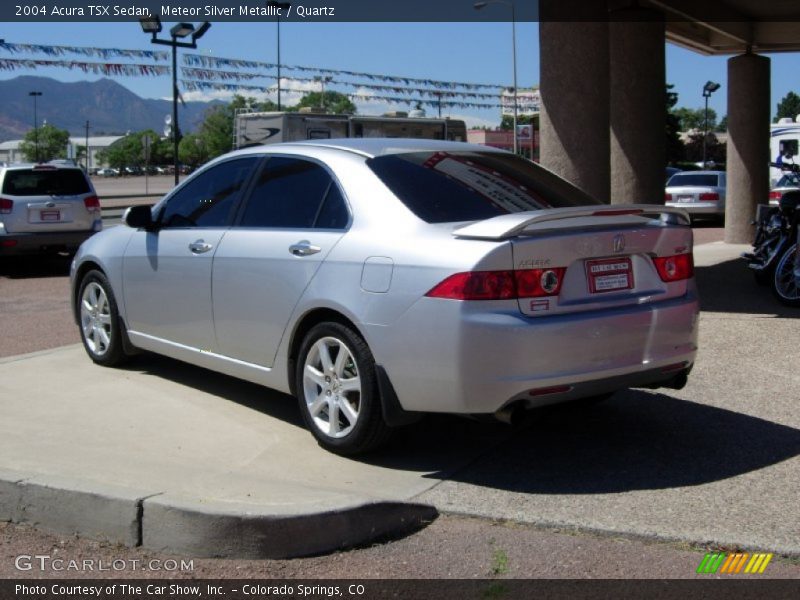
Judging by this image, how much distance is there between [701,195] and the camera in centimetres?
2620

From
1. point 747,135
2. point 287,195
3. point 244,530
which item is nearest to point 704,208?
point 747,135

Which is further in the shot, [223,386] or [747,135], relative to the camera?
[747,135]

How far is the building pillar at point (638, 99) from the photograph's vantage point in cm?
1461

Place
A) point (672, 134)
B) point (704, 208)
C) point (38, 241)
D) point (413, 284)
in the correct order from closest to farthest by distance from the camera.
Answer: point (413, 284) → point (38, 241) → point (704, 208) → point (672, 134)

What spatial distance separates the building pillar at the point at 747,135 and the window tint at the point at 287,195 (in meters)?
15.5

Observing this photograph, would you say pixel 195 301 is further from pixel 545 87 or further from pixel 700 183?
pixel 700 183

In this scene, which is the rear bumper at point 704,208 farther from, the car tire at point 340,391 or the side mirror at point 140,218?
the car tire at point 340,391

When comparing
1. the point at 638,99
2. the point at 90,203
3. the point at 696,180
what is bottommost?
the point at 90,203

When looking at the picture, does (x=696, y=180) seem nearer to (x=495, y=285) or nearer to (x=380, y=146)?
(x=380, y=146)

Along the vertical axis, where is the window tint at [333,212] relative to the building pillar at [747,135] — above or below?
below

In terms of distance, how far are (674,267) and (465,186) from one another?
122 centimetres

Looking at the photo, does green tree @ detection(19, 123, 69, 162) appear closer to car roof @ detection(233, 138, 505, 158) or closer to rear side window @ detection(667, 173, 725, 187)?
rear side window @ detection(667, 173, 725, 187)

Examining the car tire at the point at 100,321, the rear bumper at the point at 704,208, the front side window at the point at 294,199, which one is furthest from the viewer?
the rear bumper at the point at 704,208

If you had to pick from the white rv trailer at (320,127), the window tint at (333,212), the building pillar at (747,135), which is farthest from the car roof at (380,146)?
the white rv trailer at (320,127)
